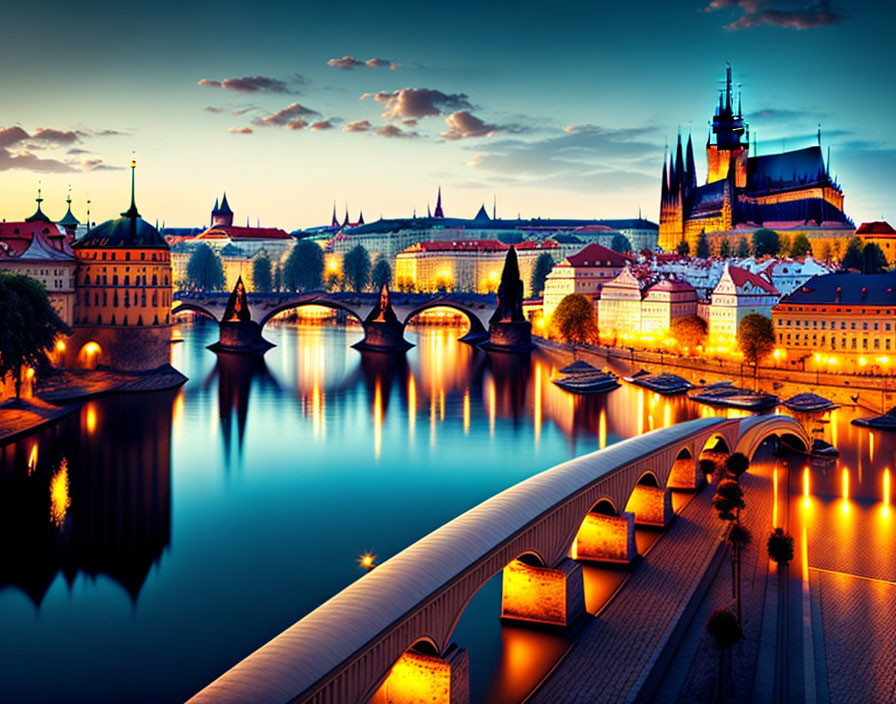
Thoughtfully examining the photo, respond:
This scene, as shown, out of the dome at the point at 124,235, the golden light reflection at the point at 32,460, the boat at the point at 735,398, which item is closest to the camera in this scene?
the golden light reflection at the point at 32,460

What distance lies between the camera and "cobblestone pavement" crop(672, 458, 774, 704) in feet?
42.8

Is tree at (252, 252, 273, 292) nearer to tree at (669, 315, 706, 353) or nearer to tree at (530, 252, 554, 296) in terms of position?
tree at (530, 252, 554, 296)

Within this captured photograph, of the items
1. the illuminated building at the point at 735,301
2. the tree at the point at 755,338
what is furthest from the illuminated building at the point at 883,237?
the tree at the point at 755,338

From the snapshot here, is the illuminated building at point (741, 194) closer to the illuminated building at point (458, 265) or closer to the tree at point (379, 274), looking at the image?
the illuminated building at point (458, 265)

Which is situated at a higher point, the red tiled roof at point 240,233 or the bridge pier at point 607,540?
the red tiled roof at point 240,233

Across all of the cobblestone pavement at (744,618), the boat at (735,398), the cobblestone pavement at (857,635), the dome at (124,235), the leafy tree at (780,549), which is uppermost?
the dome at (124,235)

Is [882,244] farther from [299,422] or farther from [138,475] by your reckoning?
[138,475]

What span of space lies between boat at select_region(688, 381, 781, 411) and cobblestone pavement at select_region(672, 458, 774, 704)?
17.4m

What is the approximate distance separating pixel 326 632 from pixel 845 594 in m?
10.9

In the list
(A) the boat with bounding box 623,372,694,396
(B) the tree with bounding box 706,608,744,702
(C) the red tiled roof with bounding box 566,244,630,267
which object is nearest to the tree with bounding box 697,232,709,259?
(C) the red tiled roof with bounding box 566,244,630,267

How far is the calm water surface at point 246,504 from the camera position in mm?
15336

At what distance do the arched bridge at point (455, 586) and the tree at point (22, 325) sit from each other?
21825 millimetres

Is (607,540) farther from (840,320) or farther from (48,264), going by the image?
(840,320)

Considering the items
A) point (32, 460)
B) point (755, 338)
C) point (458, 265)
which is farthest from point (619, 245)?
point (32, 460)
